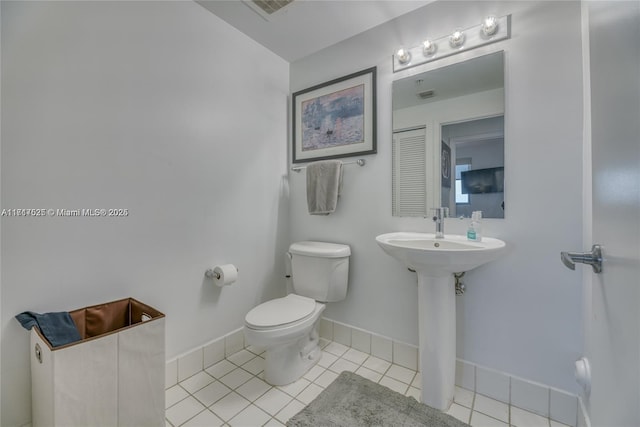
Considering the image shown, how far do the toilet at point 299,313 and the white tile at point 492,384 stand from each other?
861 mm

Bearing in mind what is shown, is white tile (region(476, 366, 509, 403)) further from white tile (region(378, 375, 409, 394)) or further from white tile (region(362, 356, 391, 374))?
white tile (region(362, 356, 391, 374))

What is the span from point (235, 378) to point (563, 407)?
5.46 ft

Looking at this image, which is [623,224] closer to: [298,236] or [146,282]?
[146,282]

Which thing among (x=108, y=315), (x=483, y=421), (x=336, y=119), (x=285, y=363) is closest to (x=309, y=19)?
(x=336, y=119)

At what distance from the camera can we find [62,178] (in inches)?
44.7

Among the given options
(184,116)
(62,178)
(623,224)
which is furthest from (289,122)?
(623,224)

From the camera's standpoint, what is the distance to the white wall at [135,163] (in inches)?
41.2

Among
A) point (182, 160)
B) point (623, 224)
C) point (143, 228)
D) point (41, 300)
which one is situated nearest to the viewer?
point (623, 224)

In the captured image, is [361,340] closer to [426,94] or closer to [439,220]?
[439,220]

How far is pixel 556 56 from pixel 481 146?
0.48 metres

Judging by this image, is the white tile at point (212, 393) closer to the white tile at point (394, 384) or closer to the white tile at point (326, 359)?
the white tile at point (326, 359)

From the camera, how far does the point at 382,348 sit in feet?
5.82

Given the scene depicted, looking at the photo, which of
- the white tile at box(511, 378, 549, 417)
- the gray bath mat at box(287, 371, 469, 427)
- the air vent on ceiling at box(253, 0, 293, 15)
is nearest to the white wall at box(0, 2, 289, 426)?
the air vent on ceiling at box(253, 0, 293, 15)

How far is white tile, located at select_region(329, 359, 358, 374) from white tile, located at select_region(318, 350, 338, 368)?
3 cm
